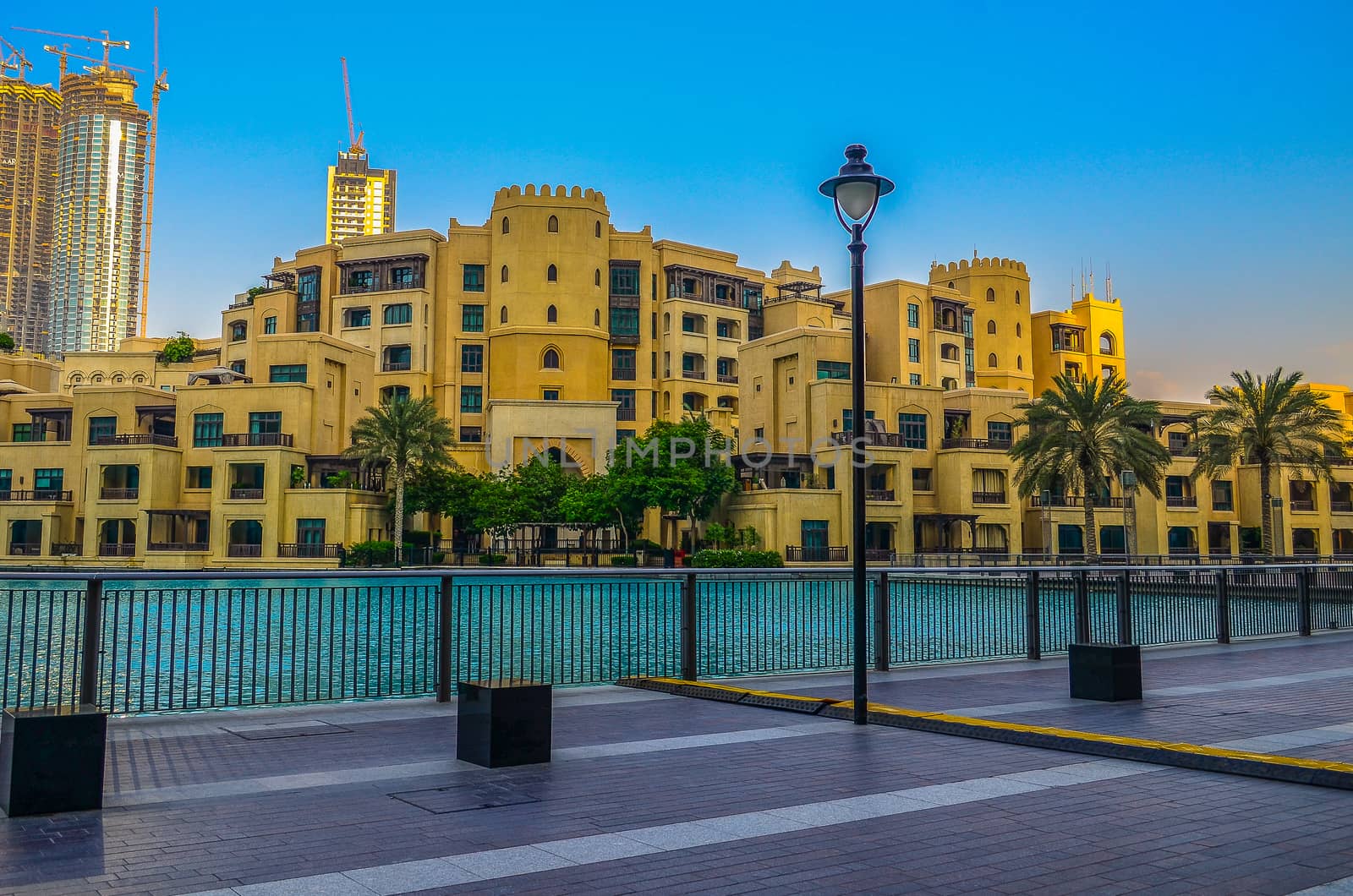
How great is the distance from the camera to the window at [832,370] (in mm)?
68188

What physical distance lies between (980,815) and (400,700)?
6424 millimetres

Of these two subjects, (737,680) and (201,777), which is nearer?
(201,777)

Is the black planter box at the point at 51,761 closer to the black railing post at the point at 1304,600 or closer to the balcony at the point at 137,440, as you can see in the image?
the black railing post at the point at 1304,600

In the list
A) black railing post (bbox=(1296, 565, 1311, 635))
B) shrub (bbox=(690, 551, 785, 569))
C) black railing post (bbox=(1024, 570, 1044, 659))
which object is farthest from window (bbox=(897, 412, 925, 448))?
black railing post (bbox=(1024, 570, 1044, 659))

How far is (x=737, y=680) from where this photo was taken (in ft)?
40.9

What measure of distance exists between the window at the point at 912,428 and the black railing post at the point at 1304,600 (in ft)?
156

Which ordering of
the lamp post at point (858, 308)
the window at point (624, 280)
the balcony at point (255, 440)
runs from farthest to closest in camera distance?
1. the window at point (624, 280)
2. the balcony at point (255, 440)
3. the lamp post at point (858, 308)

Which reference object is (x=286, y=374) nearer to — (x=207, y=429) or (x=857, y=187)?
(x=207, y=429)

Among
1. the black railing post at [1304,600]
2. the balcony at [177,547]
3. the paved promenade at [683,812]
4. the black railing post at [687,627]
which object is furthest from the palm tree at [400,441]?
the paved promenade at [683,812]

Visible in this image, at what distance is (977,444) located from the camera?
6800cm

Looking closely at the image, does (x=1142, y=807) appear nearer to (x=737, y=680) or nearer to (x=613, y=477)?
(x=737, y=680)

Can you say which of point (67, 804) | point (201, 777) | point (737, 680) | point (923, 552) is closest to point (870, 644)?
point (737, 680)

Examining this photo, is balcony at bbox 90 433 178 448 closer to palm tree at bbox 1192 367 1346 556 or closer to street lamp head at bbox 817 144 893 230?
palm tree at bbox 1192 367 1346 556

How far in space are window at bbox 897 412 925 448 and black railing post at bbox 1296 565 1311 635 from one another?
47668 mm
